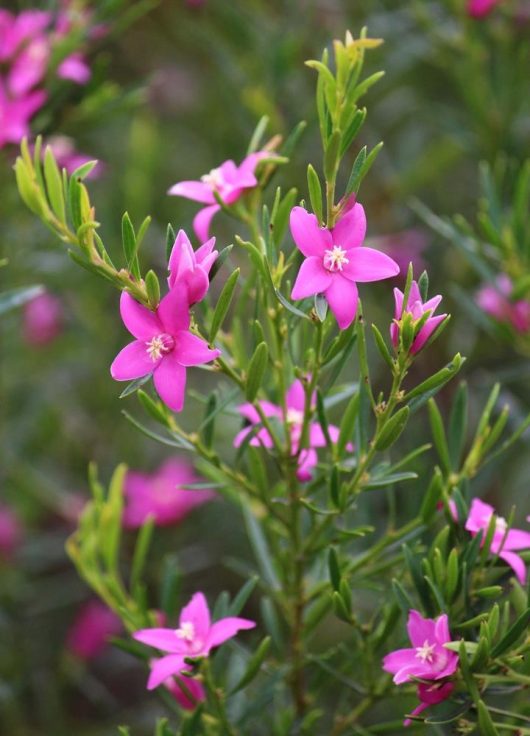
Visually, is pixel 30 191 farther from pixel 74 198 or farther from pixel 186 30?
pixel 186 30

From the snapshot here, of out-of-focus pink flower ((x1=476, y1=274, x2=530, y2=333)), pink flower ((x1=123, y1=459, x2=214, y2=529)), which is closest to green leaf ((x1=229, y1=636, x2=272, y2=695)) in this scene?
out-of-focus pink flower ((x1=476, y1=274, x2=530, y2=333))

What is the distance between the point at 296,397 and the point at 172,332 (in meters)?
0.18

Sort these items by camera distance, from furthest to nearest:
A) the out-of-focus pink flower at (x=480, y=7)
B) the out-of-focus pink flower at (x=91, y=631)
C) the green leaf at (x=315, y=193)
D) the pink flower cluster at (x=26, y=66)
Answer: the out-of-focus pink flower at (x=91, y=631)
the out-of-focus pink flower at (x=480, y=7)
the pink flower cluster at (x=26, y=66)
the green leaf at (x=315, y=193)

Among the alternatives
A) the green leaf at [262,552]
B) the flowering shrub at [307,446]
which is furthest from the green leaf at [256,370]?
the green leaf at [262,552]

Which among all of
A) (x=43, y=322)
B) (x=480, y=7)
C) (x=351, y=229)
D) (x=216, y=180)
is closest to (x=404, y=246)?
(x=480, y=7)

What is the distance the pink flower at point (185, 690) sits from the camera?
2.24 feet

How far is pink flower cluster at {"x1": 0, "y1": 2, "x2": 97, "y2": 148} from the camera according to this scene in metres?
0.91

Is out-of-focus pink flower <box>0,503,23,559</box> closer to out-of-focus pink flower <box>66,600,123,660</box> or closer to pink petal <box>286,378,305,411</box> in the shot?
out-of-focus pink flower <box>66,600,123,660</box>

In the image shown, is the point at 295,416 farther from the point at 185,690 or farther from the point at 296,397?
the point at 185,690

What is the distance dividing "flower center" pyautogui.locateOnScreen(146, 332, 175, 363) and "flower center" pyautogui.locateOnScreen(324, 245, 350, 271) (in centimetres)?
10

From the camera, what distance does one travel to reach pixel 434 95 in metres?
1.66

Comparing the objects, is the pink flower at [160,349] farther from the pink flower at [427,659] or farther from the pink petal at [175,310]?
the pink flower at [427,659]

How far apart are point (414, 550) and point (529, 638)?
0.10 m

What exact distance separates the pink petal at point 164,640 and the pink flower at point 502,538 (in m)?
0.21
